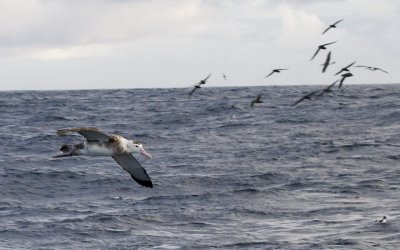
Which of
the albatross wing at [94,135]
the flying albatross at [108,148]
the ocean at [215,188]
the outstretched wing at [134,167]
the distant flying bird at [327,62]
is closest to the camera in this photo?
the distant flying bird at [327,62]

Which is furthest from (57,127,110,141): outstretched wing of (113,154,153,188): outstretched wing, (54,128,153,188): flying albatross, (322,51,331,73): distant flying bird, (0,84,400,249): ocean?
(0,84,400,249): ocean

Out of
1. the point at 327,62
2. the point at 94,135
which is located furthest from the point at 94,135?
the point at 327,62

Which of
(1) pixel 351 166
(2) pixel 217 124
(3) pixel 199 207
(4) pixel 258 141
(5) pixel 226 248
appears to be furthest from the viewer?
(2) pixel 217 124

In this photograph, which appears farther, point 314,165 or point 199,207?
point 314,165

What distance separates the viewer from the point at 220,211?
24.0 metres

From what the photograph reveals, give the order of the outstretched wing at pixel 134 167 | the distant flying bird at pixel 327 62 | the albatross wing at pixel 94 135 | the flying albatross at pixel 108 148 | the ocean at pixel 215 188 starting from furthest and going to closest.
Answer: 1. the ocean at pixel 215 188
2. the outstretched wing at pixel 134 167
3. the flying albatross at pixel 108 148
4. the albatross wing at pixel 94 135
5. the distant flying bird at pixel 327 62

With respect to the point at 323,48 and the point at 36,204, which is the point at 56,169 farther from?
the point at 323,48

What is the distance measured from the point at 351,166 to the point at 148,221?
10.7 metres

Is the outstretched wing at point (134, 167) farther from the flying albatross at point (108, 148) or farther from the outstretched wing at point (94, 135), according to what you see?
the outstretched wing at point (94, 135)

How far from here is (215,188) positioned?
2738cm

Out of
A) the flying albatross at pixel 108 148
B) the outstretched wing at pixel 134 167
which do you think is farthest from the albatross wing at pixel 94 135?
the outstretched wing at pixel 134 167

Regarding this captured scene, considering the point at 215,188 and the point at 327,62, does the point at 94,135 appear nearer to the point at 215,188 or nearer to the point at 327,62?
the point at 327,62

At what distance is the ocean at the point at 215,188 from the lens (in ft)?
69.1

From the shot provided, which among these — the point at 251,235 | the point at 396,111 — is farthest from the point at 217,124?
the point at 251,235
